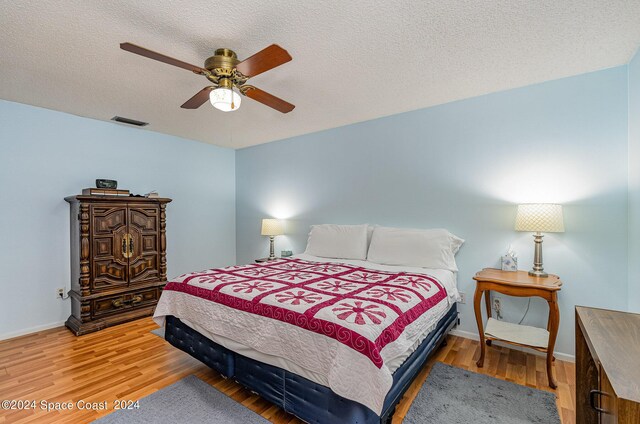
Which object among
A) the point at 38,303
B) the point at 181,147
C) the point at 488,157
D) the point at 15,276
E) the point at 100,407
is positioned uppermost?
the point at 181,147

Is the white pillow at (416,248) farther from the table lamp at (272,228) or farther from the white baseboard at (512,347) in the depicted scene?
the table lamp at (272,228)

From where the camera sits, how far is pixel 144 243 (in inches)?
143

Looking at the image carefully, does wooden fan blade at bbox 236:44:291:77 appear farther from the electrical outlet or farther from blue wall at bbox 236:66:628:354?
the electrical outlet

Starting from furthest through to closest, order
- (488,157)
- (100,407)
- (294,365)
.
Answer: (488,157) < (100,407) < (294,365)

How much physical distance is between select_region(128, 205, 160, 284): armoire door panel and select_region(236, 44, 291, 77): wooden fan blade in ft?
8.40

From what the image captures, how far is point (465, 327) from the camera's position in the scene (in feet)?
9.71

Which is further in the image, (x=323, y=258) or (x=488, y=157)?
(x=323, y=258)

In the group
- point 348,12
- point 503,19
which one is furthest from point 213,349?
point 503,19

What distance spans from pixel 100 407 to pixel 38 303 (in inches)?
83.7

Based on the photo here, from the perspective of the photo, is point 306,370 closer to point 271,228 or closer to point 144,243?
point 271,228

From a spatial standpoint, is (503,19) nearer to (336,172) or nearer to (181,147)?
(336,172)

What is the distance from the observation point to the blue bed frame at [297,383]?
1.48m

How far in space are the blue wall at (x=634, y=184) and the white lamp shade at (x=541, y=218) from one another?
43 centimetres

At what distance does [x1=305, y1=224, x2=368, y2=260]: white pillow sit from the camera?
338cm
